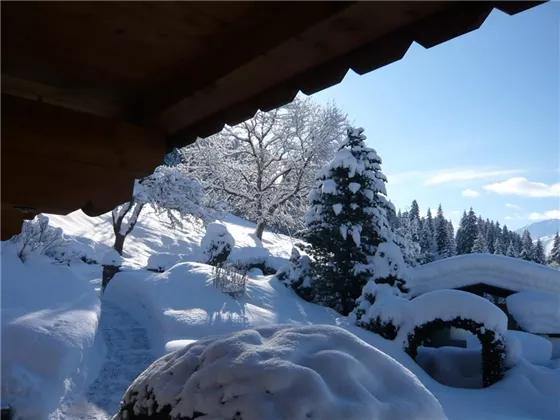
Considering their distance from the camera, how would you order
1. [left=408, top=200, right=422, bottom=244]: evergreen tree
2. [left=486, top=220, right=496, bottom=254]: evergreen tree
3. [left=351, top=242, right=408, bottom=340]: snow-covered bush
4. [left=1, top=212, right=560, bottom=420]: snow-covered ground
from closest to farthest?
1. [left=1, top=212, right=560, bottom=420]: snow-covered ground
2. [left=351, top=242, right=408, bottom=340]: snow-covered bush
3. [left=408, top=200, right=422, bottom=244]: evergreen tree
4. [left=486, top=220, right=496, bottom=254]: evergreen tree

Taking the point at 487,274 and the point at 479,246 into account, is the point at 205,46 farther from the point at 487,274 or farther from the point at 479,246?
the point at 479,246

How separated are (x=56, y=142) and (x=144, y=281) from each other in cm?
1020

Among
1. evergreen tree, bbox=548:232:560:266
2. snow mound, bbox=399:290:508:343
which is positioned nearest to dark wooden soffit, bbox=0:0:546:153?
snow mound, bbox=399:290:508:343

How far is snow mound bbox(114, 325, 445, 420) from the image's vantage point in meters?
2.60

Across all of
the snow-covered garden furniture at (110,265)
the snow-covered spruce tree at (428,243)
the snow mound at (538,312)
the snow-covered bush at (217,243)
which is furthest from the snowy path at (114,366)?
the snow-covered spruce tree at (428,243)

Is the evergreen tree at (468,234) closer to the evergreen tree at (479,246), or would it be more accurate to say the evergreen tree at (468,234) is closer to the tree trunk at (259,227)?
the evergreen tree at (479,246)

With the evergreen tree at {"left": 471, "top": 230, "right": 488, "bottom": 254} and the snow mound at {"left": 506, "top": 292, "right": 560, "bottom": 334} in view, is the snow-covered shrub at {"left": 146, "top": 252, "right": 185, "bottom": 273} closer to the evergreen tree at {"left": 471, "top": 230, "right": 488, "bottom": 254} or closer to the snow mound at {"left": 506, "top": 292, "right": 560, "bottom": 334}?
the snow mound at {"left": 506, "top": 292, "right": 560, "bottom": 334}

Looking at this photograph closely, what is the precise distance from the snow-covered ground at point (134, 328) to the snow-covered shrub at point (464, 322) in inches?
12.2

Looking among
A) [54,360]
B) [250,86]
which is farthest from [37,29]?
A: [54,360]

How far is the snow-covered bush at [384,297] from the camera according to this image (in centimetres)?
955

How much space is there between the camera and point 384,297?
410 inches

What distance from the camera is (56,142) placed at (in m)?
1.86

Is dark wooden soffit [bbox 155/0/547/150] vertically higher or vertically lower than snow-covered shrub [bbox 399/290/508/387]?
higher

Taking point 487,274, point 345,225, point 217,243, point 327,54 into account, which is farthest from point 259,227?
point 327,54
